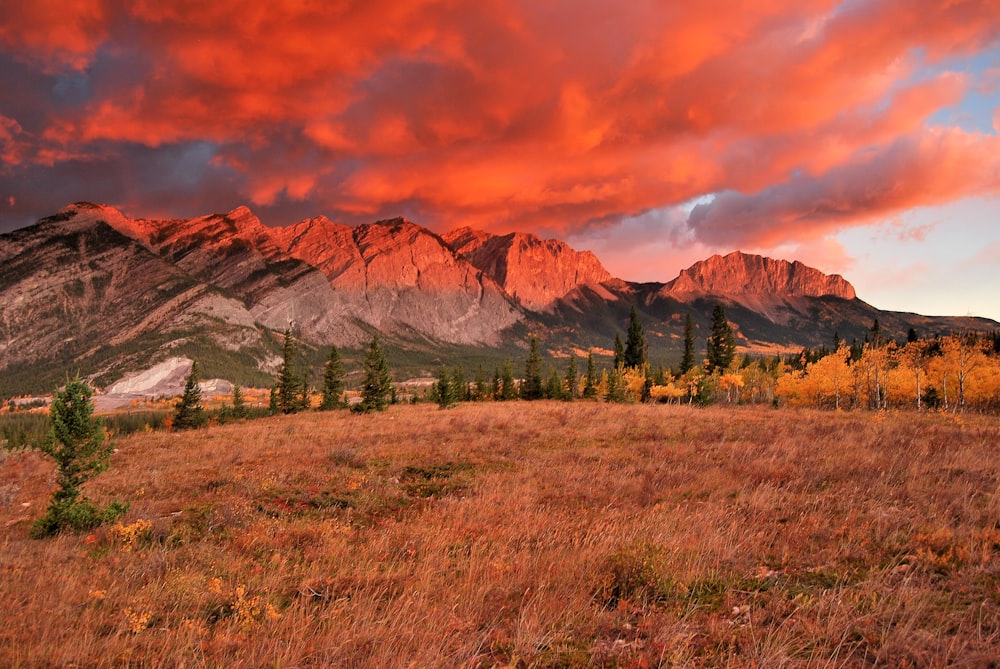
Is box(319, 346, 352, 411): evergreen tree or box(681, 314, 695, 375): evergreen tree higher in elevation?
box(681, 314, 695, 375): evergreen tree

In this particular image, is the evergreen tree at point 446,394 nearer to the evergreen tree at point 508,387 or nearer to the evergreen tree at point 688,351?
the evergreen tree at point 508,387

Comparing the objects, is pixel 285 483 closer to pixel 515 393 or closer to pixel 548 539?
pixel 548 539

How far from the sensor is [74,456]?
31.4 feet

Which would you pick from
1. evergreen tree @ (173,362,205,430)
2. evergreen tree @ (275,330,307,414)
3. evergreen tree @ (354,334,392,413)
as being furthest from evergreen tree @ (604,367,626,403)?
evergreen tree @ (173,362,205,430)

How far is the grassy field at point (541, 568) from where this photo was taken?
4012mm

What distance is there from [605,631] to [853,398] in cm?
8058

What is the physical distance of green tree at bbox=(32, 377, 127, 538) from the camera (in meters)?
8.99

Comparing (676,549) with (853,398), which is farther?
(853,398)

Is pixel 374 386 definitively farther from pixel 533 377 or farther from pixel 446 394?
pixel 533 377

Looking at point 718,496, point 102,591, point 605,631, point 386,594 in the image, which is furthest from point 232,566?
point 718,496

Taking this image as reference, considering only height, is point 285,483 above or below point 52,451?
below

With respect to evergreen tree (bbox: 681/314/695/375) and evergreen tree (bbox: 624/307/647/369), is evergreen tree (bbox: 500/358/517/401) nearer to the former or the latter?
evergreen tree (bbox: 624/307/647/369)

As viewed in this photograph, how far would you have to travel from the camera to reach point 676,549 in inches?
230

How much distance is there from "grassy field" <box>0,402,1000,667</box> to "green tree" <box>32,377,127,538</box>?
599mm
